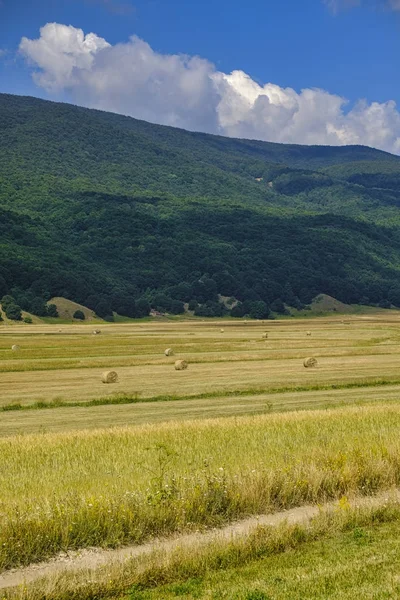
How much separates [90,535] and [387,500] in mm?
6315

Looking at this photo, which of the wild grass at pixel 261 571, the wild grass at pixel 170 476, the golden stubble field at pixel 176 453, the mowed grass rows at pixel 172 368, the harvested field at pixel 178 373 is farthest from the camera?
the mowed grass rows at pixel 172 368

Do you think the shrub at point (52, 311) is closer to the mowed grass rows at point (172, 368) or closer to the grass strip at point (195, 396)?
the mowed grass rows at point (172, 368)

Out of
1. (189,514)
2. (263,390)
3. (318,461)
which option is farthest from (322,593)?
(263,390)

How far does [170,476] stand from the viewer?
1617 cm

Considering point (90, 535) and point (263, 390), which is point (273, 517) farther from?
point (263, 390)

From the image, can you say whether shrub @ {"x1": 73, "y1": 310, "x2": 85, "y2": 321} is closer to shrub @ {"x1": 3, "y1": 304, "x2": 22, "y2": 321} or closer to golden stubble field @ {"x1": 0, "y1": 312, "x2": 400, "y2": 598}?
shrub @ {"x1": 3, "y1": 304, "x2": 22, "y2": 321}

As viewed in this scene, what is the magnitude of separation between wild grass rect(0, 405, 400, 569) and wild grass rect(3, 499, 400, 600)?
1379mm

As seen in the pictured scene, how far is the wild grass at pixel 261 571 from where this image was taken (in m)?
11.0

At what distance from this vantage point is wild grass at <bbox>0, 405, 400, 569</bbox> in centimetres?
1354

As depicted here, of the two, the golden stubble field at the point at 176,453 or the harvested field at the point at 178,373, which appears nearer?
the golden stubble field at the point at 176,453

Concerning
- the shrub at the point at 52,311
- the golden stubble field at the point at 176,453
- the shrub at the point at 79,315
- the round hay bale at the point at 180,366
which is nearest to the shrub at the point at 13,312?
the shrub at the point at 52,311

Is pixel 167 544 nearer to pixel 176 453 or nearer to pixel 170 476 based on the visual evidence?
pixel 170 476

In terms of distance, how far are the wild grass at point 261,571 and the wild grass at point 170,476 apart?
1.38m

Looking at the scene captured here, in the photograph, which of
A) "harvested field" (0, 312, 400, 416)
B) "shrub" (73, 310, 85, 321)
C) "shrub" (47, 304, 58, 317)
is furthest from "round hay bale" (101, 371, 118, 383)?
"shrub" (73, 310, 85, 321)
